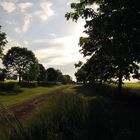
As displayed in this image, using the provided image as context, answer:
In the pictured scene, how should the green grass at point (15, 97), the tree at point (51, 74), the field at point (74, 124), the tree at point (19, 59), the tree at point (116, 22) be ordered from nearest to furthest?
the field at point (74, 124) < the tree at point (116, 22) < the green grass at point (15, 97) < the tree at point (19, 59) < the tree at point (51, 74)

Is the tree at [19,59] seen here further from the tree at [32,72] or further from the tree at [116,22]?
the tree at [116,22]

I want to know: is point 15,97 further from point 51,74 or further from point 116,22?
point 51,74

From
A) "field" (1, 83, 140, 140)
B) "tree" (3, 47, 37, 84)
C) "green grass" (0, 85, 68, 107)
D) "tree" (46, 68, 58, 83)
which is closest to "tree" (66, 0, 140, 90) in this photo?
"field" (1, 83, 140, 140)

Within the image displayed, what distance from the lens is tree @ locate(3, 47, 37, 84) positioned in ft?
324

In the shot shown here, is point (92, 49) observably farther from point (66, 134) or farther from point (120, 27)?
point (66, 134)

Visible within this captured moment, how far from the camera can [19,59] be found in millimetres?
99875

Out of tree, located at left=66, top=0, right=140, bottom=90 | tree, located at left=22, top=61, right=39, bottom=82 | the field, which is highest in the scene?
tree, located at left=22, top=61, right=39, bottom=82

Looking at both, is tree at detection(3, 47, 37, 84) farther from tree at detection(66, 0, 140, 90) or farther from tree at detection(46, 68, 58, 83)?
tree at detection(66, 0, 140, 90)

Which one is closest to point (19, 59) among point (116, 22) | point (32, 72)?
point (32, 72)

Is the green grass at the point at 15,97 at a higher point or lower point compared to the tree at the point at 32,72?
lower

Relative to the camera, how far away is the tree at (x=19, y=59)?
324ft

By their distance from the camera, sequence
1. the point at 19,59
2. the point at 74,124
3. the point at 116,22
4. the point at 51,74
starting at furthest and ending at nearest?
the point at 51,74 → the point at 19,59 → the point at 116,22 → the point at 74,124

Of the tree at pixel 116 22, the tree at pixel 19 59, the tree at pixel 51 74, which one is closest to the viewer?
the tree at pixel 116 22

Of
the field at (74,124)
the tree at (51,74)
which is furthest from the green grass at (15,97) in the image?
the tree at (51,74)
